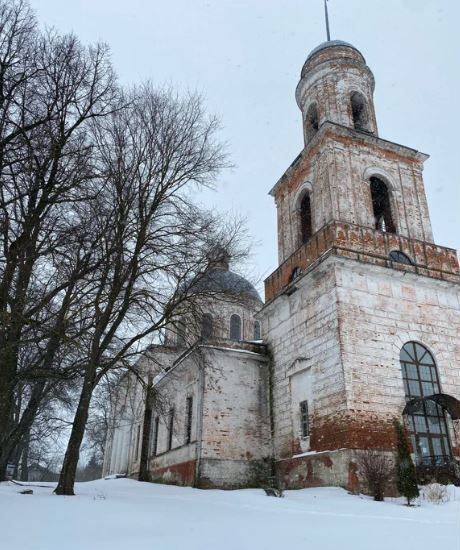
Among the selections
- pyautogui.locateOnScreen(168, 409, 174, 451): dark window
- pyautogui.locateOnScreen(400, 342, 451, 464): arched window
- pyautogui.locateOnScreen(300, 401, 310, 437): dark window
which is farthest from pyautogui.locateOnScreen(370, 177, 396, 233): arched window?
pyautogui.locateOnScreen(168, 409, 174, 451): dark window

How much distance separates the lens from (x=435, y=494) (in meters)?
11.1

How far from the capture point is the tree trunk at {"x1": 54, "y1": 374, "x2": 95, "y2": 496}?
10.9 metres

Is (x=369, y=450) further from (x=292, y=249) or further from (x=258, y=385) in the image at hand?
(x=292, y=249)

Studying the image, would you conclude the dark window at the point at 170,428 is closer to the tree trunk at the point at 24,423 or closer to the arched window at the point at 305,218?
the tree trunk at the point at 24,423

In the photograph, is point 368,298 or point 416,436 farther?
point 368,298

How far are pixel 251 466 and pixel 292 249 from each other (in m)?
8.49

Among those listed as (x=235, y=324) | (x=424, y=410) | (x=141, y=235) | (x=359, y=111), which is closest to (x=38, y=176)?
(x=141, y=235)

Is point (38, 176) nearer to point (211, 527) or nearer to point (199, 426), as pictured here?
point (211, 527)

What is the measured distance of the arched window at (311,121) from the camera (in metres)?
21.1

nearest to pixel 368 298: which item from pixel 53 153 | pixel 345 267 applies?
pixel 345 267

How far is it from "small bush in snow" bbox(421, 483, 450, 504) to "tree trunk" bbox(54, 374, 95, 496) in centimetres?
820

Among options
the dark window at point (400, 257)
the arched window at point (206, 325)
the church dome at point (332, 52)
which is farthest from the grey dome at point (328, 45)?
the arched window at point (206, 325)

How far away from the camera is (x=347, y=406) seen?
13.3 metres

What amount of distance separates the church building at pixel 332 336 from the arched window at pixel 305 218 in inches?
2.3
